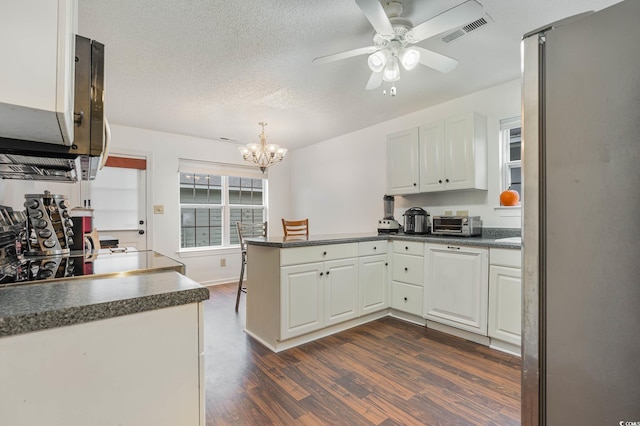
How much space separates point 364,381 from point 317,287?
86cm

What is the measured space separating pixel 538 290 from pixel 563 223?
0.20 metres

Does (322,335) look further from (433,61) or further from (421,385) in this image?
(433,61)

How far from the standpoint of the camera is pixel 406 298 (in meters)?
3.06

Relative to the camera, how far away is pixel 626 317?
28.4 inches

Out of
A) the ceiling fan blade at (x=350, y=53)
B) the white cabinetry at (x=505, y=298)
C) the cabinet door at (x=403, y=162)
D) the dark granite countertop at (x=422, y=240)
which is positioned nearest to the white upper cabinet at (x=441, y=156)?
the cabinet door at (x=403, y=162)

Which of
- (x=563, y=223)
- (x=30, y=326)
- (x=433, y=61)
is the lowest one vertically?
(x=30, y=326)

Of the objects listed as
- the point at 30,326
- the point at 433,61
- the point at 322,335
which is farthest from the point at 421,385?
the point at 433,61

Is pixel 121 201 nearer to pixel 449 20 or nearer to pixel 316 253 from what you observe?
pixel 316 253

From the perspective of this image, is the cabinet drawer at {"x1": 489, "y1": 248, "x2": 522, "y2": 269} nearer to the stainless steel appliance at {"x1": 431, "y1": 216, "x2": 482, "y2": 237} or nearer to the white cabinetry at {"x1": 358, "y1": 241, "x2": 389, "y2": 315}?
the stainless steel appliance at {"x1": 431, "y1": 216, "x2": 482, "y2": 237}

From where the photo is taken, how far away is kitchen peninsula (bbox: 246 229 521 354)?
7.96 ft

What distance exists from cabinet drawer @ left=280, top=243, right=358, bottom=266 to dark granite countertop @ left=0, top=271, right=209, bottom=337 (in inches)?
60.1

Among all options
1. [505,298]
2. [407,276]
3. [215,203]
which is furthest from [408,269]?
[215,203]

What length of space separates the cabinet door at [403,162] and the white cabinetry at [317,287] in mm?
1063

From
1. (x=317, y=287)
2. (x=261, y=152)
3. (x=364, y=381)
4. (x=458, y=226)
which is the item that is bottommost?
(x=364, y=381)
